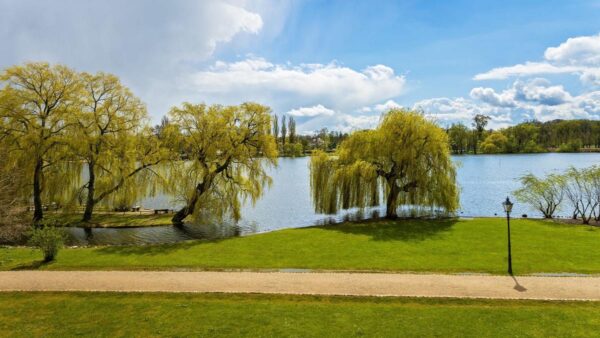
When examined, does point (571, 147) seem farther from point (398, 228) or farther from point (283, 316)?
point (283, 316)

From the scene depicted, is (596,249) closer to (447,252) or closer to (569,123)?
(447,252)

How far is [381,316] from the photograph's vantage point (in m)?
11.4

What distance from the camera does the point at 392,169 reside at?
1145 inches

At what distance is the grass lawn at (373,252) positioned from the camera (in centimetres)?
1650

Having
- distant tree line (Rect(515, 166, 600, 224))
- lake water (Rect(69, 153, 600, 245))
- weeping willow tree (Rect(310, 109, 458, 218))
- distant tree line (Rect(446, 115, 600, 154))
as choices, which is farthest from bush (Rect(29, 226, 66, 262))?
distant tree line (Rect(446, 115, 600, 154))

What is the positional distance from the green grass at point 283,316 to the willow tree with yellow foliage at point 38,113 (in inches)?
740

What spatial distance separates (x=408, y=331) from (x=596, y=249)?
13.5 meters

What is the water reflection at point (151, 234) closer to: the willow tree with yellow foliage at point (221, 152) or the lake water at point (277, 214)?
the lake water at point (277, 214)

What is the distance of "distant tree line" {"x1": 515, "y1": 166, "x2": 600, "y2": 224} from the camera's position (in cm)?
2827

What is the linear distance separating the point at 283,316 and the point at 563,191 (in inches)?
1088

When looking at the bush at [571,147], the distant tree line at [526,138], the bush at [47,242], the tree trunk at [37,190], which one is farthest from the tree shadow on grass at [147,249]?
the bush at [571,147]

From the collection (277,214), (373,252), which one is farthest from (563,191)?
(277,214)

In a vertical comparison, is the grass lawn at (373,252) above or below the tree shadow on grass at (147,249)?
above

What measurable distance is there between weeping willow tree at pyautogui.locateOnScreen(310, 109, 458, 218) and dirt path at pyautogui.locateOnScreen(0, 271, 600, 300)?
1384 cm
